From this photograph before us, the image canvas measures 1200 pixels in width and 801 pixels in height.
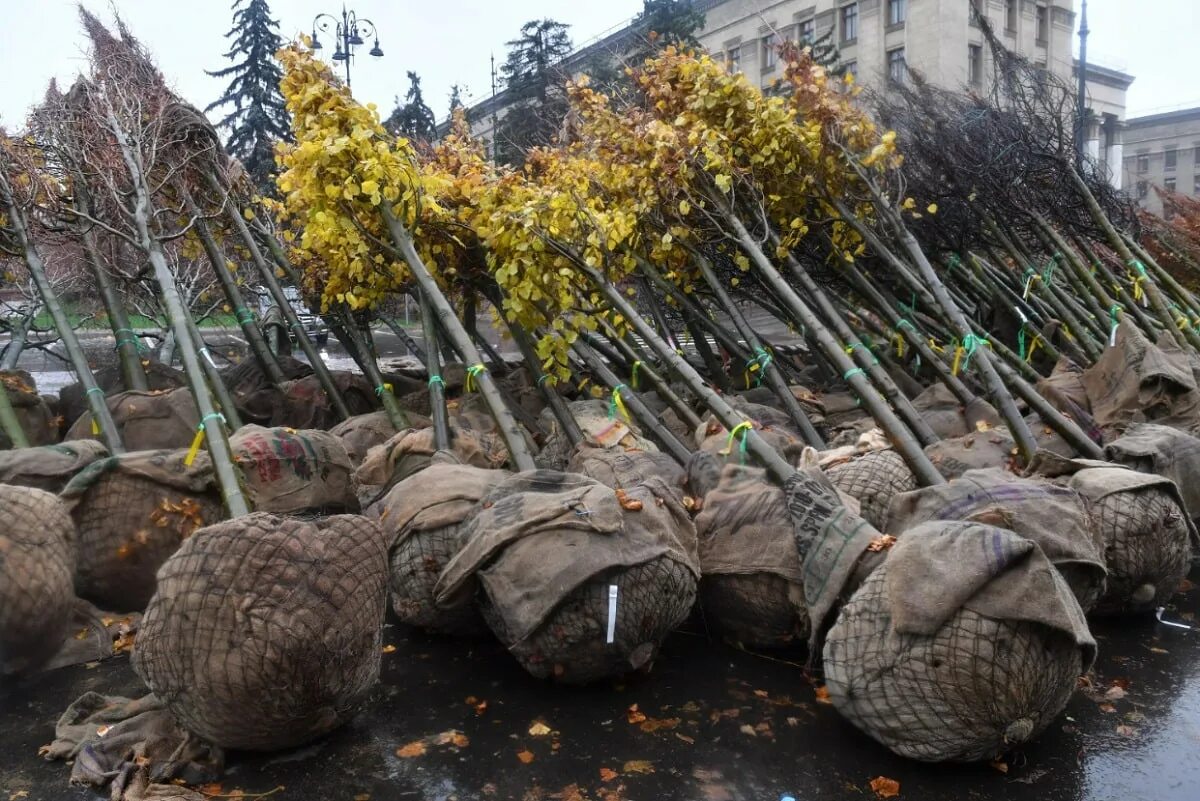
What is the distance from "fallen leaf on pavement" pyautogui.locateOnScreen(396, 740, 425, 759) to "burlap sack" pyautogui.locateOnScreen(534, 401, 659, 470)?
2.58 meters

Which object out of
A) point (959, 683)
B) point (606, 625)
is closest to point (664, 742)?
point (606, 625)

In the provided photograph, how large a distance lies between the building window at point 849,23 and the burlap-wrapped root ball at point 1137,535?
4074 cm

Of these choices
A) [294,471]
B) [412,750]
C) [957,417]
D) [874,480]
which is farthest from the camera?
[957,417]

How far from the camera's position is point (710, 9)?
144 feet

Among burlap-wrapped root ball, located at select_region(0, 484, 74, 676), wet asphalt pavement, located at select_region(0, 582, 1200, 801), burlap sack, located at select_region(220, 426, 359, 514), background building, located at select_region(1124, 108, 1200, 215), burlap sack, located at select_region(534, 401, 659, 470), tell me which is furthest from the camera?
background building, located at select_region(1124, 108, 1200, 215)

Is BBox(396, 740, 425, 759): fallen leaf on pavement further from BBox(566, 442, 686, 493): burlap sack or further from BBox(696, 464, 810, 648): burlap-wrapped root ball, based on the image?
BBox(566, 442, 686, 493): burlap sack

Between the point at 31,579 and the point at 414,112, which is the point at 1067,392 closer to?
the point at 31,579

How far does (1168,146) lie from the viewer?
64375 mm

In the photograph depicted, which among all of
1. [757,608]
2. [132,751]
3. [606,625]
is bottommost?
[132,751]

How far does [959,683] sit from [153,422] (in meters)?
6.01

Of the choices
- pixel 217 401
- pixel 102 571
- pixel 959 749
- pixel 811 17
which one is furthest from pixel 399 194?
pixel 811 17

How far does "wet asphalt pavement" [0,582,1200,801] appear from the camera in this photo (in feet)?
10.8

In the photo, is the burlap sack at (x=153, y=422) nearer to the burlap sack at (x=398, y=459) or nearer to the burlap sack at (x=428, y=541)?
the burlap sack at (x=398, y=459)

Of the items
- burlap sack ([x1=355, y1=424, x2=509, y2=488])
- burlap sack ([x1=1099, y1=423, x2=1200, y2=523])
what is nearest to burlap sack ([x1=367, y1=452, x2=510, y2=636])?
burlap sack ([x1=355, y1=424, x2=509, y2=488])
